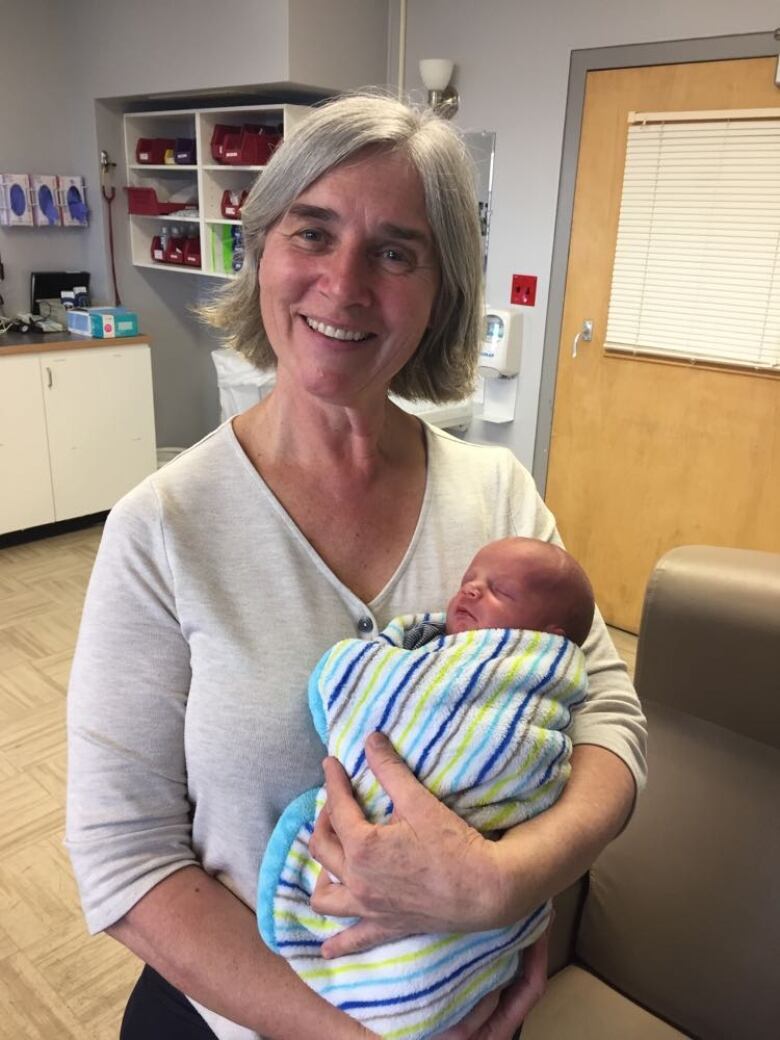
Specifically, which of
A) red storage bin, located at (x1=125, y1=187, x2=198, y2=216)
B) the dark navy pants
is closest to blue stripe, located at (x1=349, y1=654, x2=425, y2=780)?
the dark navy pants

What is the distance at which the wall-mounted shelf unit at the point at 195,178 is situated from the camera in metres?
3.55

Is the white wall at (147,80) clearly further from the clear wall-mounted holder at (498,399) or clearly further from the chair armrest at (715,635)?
the chair armrest at (715,635)

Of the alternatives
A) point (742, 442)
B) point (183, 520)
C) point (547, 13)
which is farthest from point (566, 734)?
point (547, 13)

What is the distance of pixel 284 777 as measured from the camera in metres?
0.83

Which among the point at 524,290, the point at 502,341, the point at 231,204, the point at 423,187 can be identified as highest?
Result: the point at 231,204

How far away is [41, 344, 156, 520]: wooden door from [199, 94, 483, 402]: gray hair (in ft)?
9.46

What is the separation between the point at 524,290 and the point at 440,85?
846 mm

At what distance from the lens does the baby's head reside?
909 mm

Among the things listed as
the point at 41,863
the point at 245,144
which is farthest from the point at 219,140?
the point at 41,863

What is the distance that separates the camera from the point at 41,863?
2033 millimetres

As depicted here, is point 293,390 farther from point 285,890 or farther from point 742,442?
point 742,442

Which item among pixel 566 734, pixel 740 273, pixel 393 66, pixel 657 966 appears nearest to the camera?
pixel 566 734

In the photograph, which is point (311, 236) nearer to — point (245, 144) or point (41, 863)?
point (41, 863)

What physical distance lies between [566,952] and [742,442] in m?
2.05
